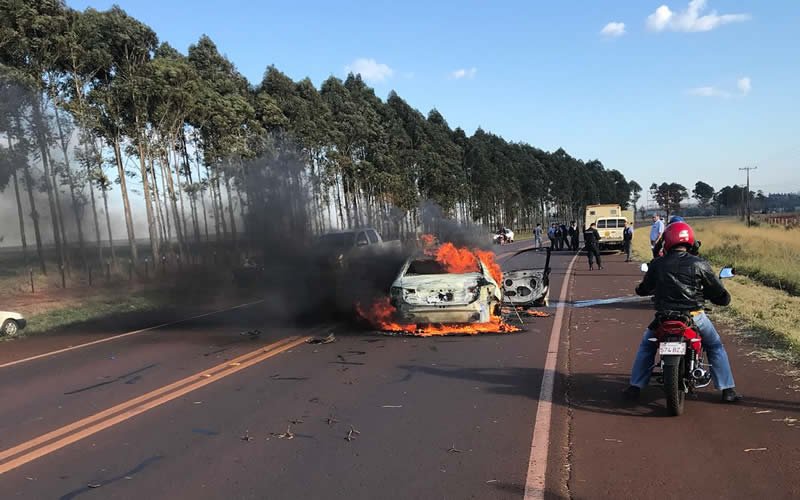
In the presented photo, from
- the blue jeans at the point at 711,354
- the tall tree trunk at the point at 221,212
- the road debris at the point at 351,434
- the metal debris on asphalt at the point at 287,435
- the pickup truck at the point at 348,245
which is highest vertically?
the tall tree trunk at the point at 221,212

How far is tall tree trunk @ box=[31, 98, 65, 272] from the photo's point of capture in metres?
19.2

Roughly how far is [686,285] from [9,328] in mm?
12569

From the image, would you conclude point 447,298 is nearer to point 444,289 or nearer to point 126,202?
point 444,289

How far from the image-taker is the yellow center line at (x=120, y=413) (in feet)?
15.3

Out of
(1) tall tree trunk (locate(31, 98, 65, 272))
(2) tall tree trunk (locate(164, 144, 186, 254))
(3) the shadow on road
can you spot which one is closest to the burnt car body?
(3) the shadow on road

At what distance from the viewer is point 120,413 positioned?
567cm

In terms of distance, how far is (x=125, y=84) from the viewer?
22.0m

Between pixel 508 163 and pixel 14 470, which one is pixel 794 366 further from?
pixel 508 163

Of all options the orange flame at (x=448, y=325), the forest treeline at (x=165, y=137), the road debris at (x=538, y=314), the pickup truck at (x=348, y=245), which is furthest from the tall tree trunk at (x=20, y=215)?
the road debris at (x=538, y=314)

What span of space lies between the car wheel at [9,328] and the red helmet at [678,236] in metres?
12.4

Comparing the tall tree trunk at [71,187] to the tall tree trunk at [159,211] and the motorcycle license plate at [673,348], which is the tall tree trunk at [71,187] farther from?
the motorcycle license plate at [673,348]

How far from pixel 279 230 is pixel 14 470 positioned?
13.5 meters

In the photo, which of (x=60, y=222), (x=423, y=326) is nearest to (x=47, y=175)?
(x=60, y=222)

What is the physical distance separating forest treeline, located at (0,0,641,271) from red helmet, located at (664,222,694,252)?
13476 millimetres
